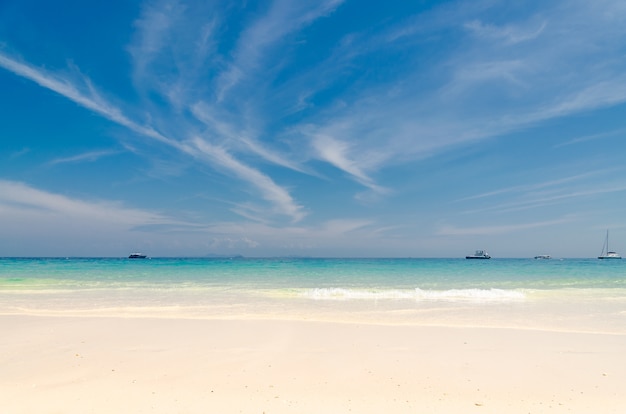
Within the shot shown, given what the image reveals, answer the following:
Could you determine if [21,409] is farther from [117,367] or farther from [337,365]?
[337,365]

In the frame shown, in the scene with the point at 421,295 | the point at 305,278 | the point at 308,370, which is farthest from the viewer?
the point at 305,278

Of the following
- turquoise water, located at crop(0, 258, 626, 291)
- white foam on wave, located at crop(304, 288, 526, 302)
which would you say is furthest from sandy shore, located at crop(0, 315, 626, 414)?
turquoise water, located at crop(0, 258, 626, 291)

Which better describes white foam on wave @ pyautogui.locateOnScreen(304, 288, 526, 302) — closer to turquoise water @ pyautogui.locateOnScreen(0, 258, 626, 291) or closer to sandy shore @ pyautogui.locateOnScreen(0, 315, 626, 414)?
turquoise water @ pyautogui.locateOnScreen(0, 258, 626, 291)

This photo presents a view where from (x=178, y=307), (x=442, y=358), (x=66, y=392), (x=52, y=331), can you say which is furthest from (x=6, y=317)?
(x=442, y=358)

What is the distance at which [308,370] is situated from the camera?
6.69 m

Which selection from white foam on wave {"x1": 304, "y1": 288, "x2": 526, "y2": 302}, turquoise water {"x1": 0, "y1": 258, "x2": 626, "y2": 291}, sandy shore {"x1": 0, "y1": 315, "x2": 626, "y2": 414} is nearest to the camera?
sandy shore {"x1": 0, "y1": 315, "x2": 626, "y2": 414}

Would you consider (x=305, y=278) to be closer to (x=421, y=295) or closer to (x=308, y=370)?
(x=421, y=295)

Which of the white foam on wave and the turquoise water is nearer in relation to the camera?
the white foam on wave

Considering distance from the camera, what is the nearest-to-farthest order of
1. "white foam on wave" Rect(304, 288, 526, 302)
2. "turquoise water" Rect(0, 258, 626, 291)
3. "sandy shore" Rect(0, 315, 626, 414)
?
"sandy shore" Rect(0, 315, 626, 414), "white foam on wave" Rect(304, 288, 526, 302), "turquoise water" Rect(0, 258, 626, 291)

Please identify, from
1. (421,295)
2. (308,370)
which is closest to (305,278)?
(421,295)

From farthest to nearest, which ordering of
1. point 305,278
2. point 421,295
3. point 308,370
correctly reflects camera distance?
point 305,278
point 421,295
point 308,370

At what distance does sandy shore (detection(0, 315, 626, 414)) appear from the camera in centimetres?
527

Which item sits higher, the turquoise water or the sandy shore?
the sandy shore

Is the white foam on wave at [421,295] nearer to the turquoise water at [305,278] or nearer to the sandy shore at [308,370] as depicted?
the turquoise water at [305,278]
